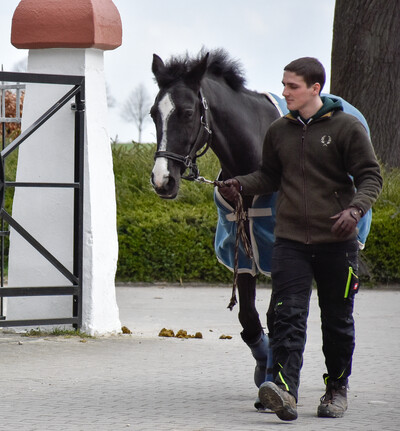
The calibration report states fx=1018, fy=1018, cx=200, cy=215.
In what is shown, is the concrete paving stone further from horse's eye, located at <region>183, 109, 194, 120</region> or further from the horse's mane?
the horse's mane

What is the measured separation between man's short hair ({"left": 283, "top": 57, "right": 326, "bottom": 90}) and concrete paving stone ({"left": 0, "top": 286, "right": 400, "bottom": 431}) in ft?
6.05

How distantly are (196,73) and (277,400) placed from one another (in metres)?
1.99

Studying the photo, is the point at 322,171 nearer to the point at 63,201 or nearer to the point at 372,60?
the point at 63,201

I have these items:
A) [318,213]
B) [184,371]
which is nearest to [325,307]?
[318,213]

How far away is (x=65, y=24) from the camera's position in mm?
8625

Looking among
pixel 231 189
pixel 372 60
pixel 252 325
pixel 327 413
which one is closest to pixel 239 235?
pixel 231 189

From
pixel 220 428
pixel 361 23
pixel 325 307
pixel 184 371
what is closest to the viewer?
pixel 220 428

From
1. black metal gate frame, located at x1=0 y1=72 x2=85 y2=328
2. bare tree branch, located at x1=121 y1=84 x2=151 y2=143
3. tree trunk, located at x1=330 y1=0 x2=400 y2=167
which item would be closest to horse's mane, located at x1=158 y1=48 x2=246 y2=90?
black metal gate frame, located at x1=0 y1=72 x2=85 y2=328

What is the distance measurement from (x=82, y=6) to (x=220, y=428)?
4548 mm

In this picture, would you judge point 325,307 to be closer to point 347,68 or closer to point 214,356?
point 214,356

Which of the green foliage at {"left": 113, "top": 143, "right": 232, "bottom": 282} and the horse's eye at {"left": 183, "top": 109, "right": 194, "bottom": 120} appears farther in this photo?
the green foliage at {"left": 113, "top": 143, "right": 232, "bottom": 282}

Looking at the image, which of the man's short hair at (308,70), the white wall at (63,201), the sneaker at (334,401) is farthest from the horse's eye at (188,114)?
the white wall at (63,201)

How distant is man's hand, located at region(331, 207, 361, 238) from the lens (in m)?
5.25

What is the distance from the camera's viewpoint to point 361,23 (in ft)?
50.1
